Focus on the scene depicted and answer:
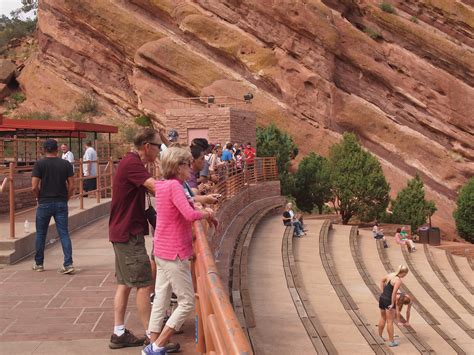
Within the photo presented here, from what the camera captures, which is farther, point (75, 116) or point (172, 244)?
point (75, 116)

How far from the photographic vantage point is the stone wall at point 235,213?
33.0 ft

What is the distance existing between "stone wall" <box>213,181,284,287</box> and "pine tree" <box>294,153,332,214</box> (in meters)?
6.90

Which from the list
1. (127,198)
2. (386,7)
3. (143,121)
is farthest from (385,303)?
(386,7)

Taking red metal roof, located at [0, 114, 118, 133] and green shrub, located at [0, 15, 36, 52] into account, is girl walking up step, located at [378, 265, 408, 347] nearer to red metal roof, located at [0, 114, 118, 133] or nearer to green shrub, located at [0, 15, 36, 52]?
red metal roof, located at [0, 114, 118, 133]

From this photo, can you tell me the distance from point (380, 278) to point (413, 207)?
51.8 ft

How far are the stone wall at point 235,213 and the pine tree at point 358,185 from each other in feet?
22.0

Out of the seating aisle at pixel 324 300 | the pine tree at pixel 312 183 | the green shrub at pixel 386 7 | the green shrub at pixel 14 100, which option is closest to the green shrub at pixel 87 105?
the green shrub at pixel 14 100

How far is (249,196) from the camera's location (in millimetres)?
21375

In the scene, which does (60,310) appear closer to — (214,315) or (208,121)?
(214,315)

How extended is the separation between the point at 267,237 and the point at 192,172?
14.0m

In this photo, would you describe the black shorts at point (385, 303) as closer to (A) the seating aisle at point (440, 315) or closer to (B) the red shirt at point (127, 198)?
(A) the seating aisle at point (440, 315)

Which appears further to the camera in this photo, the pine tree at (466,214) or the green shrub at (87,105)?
the green shrub at (87,105)

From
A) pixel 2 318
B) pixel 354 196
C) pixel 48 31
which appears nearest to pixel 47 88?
pixel 48 31

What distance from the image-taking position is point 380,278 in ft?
57.8
